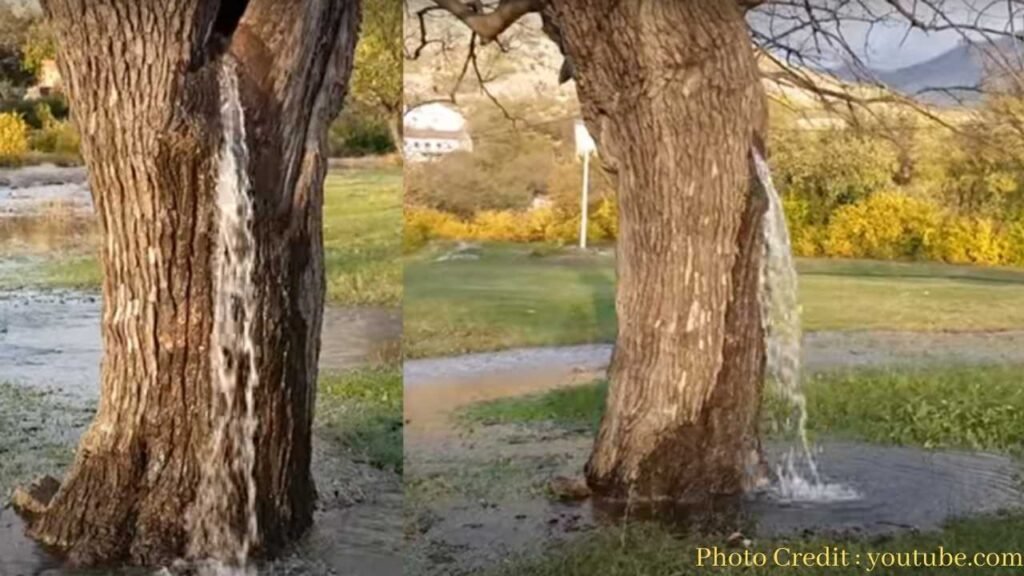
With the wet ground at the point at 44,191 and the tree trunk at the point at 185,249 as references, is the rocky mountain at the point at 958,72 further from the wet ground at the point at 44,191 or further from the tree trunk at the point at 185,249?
the wet ground at the point at 44,191

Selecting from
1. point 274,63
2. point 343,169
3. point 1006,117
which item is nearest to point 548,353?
point 343,169

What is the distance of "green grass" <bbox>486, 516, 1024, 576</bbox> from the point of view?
11.9 feet

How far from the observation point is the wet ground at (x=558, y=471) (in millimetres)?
3787

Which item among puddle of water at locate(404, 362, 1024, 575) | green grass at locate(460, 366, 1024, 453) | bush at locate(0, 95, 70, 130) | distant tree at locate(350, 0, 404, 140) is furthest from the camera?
green grass at locate(460, 366, 1024, 453)

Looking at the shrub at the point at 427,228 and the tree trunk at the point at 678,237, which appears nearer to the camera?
the tree trunk at the point at 678,237

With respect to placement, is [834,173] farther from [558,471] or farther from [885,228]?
[558,471]

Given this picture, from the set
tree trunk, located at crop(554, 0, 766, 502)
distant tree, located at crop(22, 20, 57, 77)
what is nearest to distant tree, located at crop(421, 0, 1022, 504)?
tree trunk, located at crop(554, 0, 766, 502)

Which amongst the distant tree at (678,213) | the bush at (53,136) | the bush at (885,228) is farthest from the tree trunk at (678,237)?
the bush at (53,136)

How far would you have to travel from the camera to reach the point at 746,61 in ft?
12.0

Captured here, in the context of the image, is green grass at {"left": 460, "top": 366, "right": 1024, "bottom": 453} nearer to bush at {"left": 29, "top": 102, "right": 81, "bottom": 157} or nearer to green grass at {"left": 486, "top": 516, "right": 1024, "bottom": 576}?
green grass at {"left": 486, "top": 516, "right": 1024, "bottom": 576}

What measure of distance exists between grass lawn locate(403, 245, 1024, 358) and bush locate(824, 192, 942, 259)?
4 centimetres

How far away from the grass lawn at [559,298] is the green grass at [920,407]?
136 millimetres

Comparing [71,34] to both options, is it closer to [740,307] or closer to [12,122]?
[12,122]

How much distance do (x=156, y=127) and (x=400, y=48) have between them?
0.78m
